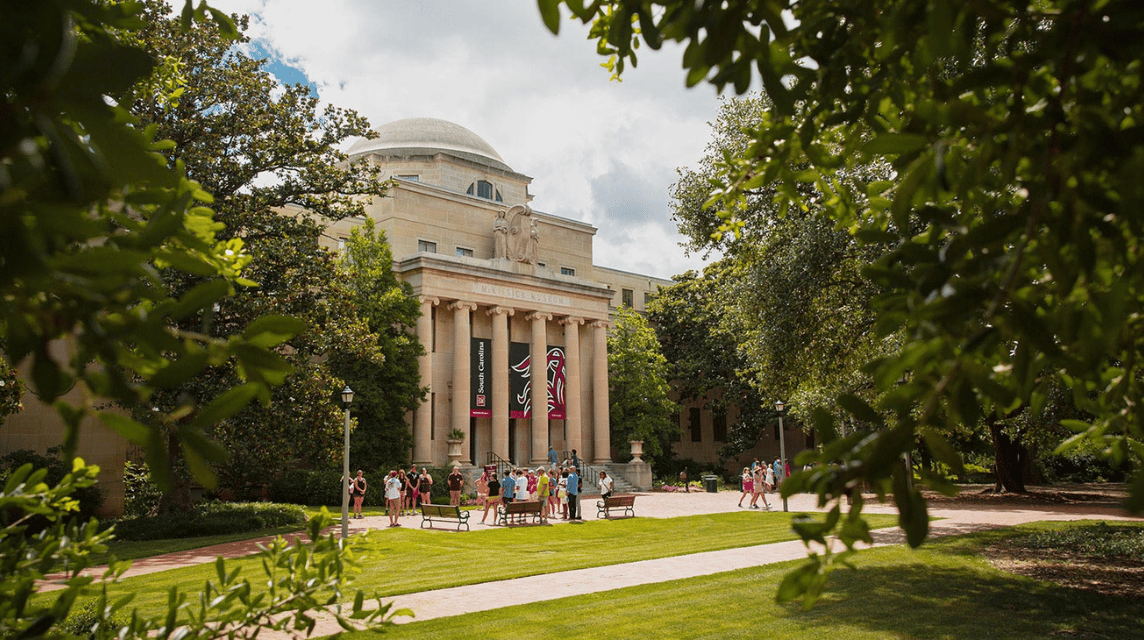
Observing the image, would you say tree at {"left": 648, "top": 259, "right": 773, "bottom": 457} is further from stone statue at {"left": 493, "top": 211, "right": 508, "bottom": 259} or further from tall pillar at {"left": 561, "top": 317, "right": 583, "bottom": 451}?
stone statue at {"left": 493, "top": 211, "right": 508, "bottom": 259}

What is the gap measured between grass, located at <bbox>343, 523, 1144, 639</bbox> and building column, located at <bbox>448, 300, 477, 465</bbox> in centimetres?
2738

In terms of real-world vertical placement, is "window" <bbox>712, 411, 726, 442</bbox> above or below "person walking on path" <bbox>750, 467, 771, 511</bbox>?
above

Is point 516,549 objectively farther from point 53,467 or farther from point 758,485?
point 758,485

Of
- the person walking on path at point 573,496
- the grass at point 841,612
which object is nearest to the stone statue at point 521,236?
the person walking on path at point 573,496

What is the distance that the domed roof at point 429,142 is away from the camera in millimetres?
53250

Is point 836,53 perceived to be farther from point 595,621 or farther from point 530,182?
point 530,182

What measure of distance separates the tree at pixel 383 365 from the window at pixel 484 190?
15.3m

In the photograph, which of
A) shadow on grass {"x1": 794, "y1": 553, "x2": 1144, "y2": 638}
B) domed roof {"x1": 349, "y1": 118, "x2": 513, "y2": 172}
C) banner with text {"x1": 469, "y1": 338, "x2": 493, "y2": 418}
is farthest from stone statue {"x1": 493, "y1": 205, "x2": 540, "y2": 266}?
shadow on grass {"x1": 794, "y1": 553, "x2": 1144, "y2": 638}

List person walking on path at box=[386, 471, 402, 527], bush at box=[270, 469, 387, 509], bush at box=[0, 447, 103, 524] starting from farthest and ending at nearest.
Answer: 1. bush at box=[270, 469, 387, 509]
2. person walking on path at box=[386, 471, 402, 527]
3. bush at box=[0, 447, 103, 524]

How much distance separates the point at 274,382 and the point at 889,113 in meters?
2.37

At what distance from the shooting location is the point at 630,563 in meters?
16.4

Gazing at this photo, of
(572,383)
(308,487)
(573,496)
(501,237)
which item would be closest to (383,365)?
(308,487)

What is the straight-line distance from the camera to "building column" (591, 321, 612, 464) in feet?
151

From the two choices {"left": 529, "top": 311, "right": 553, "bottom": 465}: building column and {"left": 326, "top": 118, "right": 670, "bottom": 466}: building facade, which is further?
{"left": 529, "top": 311, "right": 553, "bottom": 465}: building column
